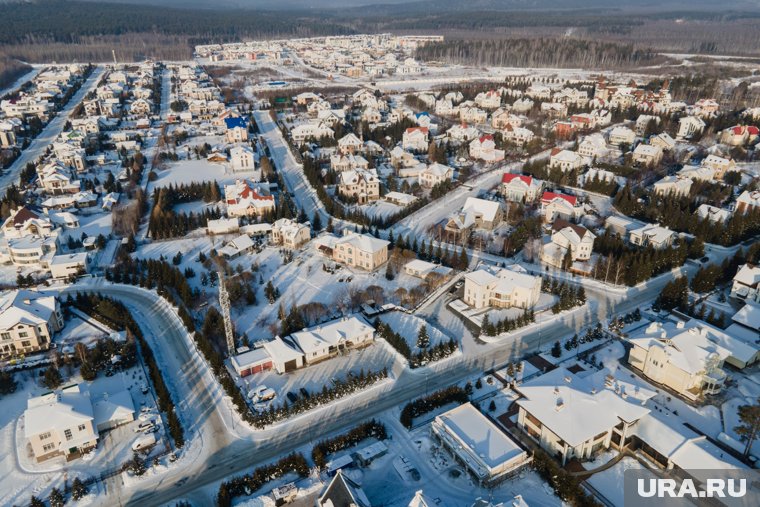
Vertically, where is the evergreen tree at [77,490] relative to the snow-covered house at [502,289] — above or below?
below

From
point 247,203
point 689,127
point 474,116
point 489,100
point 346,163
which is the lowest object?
point 247,203

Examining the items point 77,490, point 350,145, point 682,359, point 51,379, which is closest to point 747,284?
point 682,359

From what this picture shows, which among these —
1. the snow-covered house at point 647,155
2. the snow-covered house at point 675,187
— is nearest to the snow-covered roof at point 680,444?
the snow-covered house at point 675,187

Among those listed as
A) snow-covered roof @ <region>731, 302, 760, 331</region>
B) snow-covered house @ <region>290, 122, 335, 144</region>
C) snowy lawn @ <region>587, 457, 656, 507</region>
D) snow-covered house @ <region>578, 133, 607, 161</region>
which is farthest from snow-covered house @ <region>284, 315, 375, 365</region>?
snow-covered house @ <region>290, 122, 335, 144</region>

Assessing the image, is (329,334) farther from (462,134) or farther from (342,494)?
(462,134)

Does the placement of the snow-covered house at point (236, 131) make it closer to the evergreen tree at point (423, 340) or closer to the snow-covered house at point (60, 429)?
the evergreen tree at point (423, 340)

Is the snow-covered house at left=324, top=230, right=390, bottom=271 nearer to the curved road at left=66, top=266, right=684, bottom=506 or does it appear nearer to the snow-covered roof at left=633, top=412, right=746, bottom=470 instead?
the curved road at left=66, top=266, right=684, bottom=506
